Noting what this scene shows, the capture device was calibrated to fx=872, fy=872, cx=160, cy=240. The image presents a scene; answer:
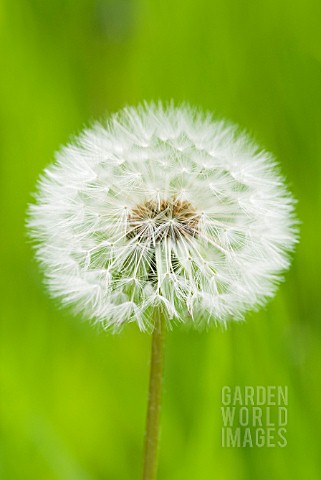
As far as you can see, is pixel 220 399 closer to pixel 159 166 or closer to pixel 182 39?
pixel 159 166

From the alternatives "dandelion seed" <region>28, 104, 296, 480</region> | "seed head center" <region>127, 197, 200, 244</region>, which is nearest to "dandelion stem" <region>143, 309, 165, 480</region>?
"dandelion seed" <region>28, 104, 296, 480</region>

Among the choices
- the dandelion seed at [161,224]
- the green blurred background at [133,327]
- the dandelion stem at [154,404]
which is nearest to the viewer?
the dandelion stem at [154,404]

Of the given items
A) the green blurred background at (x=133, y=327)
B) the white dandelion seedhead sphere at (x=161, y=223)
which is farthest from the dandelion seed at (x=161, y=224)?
the green blurred background at (x=133, y=327)

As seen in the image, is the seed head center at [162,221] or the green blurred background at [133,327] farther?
the green blurred background at [133,327]

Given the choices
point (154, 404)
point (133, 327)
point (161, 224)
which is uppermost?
point (133, 327)

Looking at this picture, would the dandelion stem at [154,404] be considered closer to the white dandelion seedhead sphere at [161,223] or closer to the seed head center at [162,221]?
the white dandelion seedhead sphere at [161,223]

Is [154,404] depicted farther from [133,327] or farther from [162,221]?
[133,327]

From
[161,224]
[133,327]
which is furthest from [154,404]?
[133,327]
